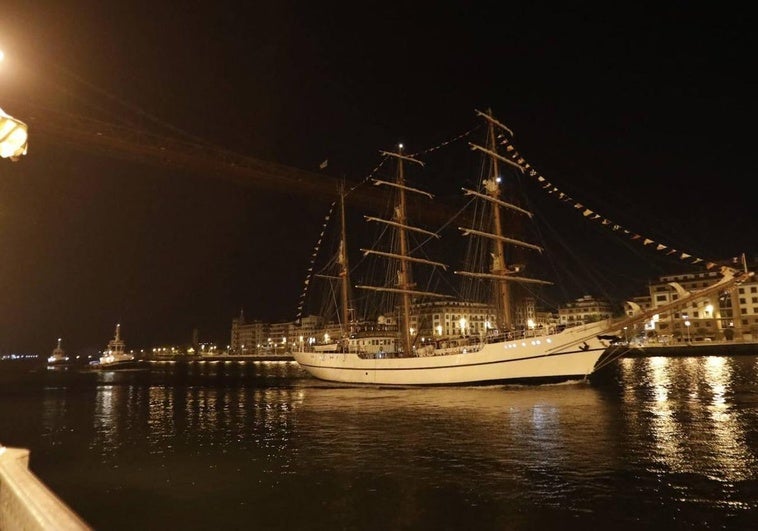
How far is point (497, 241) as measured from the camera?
4091 cm

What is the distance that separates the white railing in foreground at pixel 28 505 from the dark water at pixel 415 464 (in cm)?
697

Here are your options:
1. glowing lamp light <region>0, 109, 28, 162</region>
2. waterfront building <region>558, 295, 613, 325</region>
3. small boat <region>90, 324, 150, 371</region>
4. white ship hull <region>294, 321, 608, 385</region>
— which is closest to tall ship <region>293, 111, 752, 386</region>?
white ship hull <region>294, 321, 608, 385</region>

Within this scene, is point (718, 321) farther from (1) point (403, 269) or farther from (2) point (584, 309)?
(1) point (403, 269)

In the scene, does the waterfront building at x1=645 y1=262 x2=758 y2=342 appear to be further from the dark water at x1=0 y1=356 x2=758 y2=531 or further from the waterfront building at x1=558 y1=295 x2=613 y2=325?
the dark water at x1=0 y1=356 x2=758 y2=531

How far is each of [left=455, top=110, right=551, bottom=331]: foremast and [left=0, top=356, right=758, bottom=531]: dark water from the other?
14.1 meters

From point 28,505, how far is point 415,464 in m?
11.9

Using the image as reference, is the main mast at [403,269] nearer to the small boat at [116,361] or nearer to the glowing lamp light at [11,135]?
the glowing lamp light at [11,135]

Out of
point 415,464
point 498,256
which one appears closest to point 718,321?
point 498,256

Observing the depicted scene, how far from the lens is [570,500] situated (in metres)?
10.4

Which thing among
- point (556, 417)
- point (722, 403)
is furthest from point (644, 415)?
point (722, 403)

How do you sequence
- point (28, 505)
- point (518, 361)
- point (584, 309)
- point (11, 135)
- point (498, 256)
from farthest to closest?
point (584, 309), point (498, 256), point (518, 361), point (11, 135), point (28, 505)

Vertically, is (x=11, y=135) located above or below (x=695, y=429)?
above

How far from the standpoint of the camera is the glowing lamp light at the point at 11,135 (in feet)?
11.9

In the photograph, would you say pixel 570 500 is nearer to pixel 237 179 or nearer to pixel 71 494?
pixel 71 494
